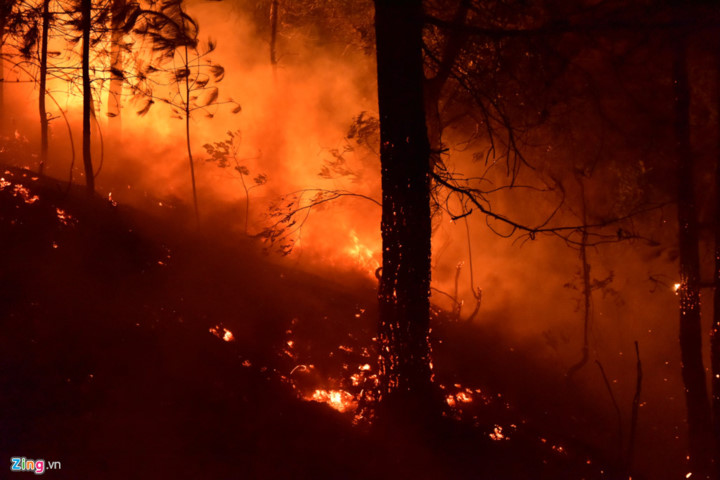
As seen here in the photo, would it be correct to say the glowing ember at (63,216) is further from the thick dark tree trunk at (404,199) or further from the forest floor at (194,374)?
the thick dark tree trunk at (404,199)

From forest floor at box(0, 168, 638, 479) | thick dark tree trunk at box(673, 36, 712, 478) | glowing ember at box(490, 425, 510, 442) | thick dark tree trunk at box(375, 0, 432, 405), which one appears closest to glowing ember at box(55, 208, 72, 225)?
forest floor at box(0, 168, 638, 479)

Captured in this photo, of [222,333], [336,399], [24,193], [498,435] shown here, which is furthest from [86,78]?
[498,435]

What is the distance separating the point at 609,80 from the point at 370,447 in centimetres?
968

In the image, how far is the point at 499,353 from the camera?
34.7 ft

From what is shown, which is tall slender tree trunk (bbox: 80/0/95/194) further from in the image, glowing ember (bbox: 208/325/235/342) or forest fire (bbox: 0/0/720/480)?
glowing ember (bbox: 208/325/235/342)

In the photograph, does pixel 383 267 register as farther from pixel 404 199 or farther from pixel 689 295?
pixel 689 295

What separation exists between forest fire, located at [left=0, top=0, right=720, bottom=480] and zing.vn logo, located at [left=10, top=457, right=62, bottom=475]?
0.32 ft

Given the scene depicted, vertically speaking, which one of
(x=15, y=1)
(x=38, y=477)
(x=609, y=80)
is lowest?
(x=38, y=477)

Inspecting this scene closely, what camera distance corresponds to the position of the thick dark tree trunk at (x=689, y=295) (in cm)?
831

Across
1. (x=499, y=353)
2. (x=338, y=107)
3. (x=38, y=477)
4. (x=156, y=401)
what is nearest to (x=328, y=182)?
(x=338, y=107)

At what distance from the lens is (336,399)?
618cm

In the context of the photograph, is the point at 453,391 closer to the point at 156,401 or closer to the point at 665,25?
the point at 156,401

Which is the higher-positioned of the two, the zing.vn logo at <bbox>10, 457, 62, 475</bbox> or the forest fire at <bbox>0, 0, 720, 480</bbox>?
the forest fire at <bbox>0, 0, 720, 480</bbox>

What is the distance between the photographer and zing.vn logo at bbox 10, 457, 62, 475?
3.99 m
